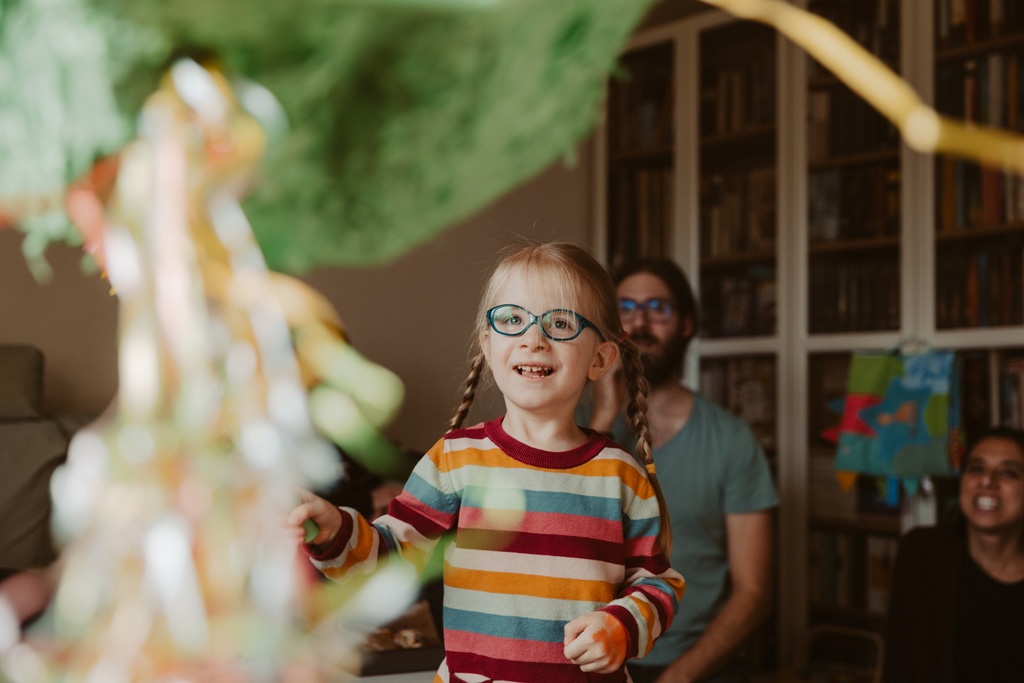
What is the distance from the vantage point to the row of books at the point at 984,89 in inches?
72.9

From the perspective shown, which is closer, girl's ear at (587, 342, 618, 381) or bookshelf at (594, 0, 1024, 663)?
girl's ear at (587, 342, 618, 381)

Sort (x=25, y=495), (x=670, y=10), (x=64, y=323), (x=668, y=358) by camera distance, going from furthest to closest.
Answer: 1. (x=670, y=10)
2. (x=668, y=358)
3. (x=64, y=323)
4. (x=25, y=495)

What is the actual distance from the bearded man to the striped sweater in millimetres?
561

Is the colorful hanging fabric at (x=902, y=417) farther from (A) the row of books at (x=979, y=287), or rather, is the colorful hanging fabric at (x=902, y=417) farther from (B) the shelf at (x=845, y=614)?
(B) the shelf at (x=845, y=614)

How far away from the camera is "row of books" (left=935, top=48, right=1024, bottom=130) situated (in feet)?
6.08

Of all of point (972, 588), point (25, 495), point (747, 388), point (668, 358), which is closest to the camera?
point (25, 495)

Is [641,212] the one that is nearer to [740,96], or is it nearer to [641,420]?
[740,96]

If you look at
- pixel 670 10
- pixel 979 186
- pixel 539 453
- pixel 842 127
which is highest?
pixel 670 10

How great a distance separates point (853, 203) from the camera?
2.07 metres

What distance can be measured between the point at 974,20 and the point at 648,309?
109 cm

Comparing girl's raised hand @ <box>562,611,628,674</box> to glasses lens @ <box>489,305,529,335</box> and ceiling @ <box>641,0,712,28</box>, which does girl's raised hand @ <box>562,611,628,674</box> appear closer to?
glasses lens @ <box>489,305,529,335</box>

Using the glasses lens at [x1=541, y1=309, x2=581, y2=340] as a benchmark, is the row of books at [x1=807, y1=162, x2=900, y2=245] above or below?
above

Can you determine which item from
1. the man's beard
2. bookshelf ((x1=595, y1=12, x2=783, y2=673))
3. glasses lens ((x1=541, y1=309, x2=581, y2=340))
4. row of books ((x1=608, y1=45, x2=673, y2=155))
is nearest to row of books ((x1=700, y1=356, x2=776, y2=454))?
bookshelf ((x1=595, y1=12, x2=783, y2=673))

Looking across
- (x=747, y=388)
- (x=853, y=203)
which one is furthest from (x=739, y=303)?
(x=853, y=203)
